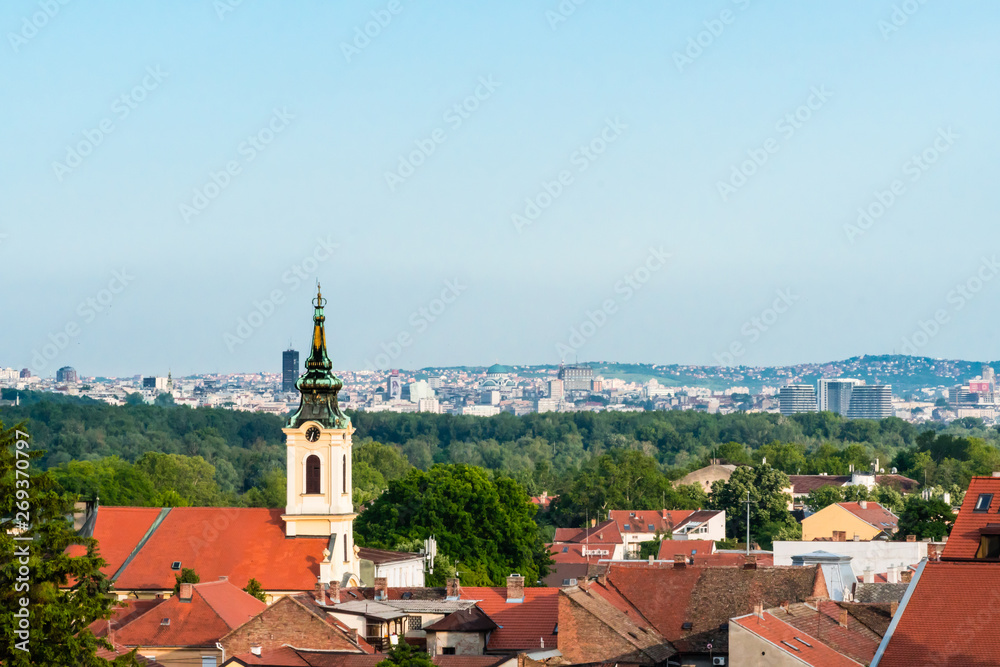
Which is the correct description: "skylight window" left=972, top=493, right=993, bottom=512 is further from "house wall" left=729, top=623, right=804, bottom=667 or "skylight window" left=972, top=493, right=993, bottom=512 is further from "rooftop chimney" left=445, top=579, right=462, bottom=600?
"rooftop chimney" left=445, top=579, right=462, bottom=600

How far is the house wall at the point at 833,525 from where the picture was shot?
93125mm

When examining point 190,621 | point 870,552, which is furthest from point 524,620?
point 870,552

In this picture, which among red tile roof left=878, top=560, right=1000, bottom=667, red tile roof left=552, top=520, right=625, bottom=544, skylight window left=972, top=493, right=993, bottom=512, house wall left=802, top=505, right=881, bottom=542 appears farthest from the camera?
red tile roof left=552, top=520, right=625, bottom=544

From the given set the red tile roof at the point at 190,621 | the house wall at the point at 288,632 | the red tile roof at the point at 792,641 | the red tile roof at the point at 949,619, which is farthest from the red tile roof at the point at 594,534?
the red tile roof at the point at 949,619

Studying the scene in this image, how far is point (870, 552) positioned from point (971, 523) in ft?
111

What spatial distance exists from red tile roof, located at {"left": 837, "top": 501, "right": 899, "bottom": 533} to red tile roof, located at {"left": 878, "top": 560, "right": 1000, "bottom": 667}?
199ft

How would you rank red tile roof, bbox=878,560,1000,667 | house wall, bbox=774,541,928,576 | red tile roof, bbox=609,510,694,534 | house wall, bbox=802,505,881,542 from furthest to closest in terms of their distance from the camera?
red tile roof, bbox=609,510,694,534 < house wall, bbox=802,505,881,542 < house wall, bbox=774,541,928,576 < red tile roof, bbox=878,560,1000,667

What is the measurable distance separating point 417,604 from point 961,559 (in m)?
18.1

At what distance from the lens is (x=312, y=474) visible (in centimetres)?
5528

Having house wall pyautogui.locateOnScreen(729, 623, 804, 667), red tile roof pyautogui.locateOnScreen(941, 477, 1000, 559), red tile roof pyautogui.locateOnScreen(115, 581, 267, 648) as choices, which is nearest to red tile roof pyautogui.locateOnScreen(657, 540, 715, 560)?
red tile roof pyautogui.locateOnScreen(115, 581, 267, 648)

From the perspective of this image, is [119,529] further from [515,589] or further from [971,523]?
[971,523]

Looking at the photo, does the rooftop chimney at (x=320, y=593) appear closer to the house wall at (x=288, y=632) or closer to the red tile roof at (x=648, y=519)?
the house wall at (x=288, y=632)

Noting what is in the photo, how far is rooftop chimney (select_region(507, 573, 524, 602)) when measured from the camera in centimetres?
4650

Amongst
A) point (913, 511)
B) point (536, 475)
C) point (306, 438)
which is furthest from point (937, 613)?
point (536, 475)
